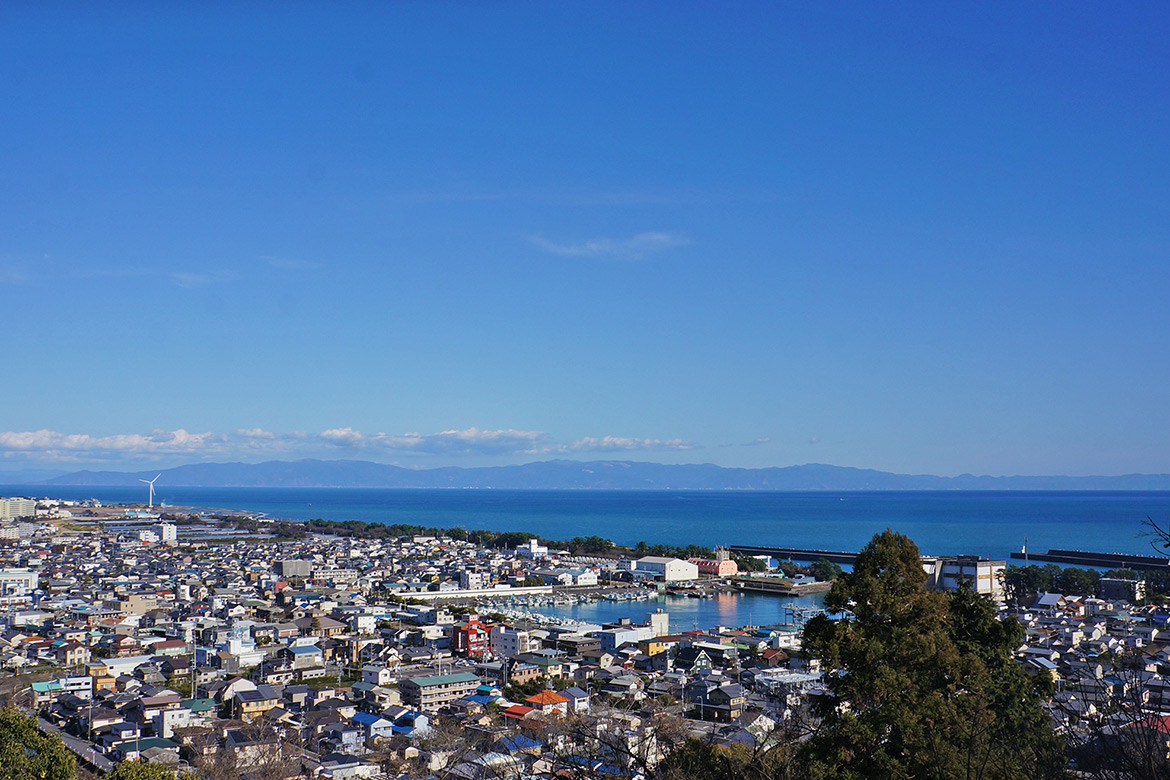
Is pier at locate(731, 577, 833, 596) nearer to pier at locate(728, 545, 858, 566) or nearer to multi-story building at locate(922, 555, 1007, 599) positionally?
pier at locate(728, 545, 858, 566)

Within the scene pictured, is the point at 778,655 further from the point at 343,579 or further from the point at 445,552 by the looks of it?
the point at 445,552

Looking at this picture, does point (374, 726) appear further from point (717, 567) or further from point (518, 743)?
point (717, 567)

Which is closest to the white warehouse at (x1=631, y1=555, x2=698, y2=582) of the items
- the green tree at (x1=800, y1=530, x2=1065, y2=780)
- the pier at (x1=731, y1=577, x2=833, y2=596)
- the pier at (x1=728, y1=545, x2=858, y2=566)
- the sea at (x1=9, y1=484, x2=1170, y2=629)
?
the pier at (x1=731, y1=577, x2=833, y2=596)

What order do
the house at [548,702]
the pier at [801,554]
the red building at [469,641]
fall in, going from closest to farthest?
1. the house at [548,702]
2. the red building at [469,641]
3. the pier at [801,554]

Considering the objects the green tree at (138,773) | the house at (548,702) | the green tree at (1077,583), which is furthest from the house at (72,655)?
the green tree at (1077,583)

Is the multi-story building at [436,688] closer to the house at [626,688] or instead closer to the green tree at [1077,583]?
the house at [626,688]

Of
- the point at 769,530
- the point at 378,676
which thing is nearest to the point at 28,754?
the point at 378,676
